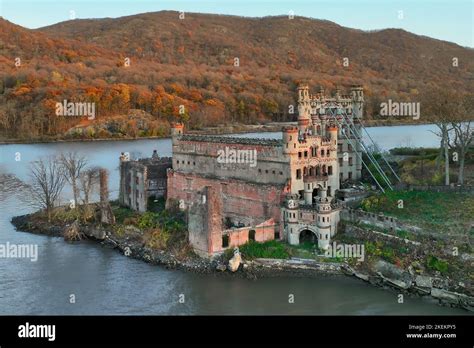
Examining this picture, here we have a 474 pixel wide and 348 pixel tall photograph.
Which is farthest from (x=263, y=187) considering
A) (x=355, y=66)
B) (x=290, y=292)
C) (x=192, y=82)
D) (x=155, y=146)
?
(x=355, y=66)

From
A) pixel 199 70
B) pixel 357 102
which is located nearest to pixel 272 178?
pixel 357 102

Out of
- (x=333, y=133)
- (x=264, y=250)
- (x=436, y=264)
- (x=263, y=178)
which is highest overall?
(x=333, y=133)

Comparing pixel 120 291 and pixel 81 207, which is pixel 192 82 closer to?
pixel 81 207

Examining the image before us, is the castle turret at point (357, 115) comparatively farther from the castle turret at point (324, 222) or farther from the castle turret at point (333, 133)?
the castle turret at point (324, 222)

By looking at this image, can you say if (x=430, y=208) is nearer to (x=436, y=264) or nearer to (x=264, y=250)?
(x=436, y=264)

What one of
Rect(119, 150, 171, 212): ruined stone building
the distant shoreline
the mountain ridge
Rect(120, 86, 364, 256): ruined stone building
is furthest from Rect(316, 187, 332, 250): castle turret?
the distant shoreline

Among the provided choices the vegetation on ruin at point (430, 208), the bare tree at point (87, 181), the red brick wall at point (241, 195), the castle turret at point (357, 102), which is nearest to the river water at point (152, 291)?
the vegetation on ruin at point (430, 208)
